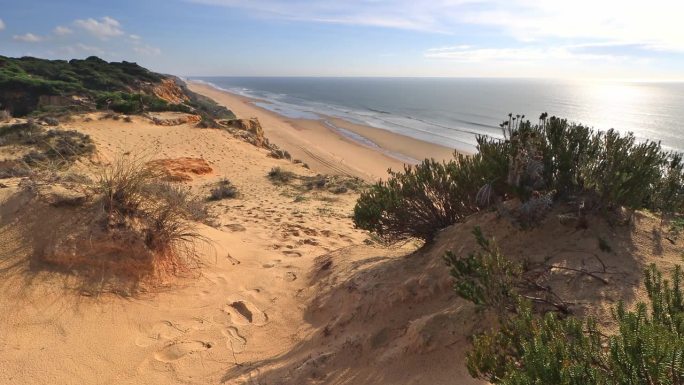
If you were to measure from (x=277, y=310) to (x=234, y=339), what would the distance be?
74 cm

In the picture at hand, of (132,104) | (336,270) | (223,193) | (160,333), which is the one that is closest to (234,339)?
(160,333)

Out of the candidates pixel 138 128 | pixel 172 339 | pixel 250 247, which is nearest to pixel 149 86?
pixel 138 128

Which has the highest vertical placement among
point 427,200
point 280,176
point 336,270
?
point 427,200

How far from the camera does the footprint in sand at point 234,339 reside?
4204 millimetres

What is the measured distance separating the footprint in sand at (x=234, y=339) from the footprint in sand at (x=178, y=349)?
213 millimetres

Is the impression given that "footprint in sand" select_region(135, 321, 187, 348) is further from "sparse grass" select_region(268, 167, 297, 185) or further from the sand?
"sparse grass" select_region(268, 167, 297, 185)

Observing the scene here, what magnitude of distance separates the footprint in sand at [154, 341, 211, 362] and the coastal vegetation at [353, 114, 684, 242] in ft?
8.85

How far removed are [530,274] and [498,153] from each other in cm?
A: 166

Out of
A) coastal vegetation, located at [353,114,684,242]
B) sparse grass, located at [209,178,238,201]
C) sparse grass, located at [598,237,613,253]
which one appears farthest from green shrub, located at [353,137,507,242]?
sparse grass, located at [209,178,238,201]

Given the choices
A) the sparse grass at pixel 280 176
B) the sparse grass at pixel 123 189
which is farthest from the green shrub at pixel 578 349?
the sparse grass at pixel 280 176

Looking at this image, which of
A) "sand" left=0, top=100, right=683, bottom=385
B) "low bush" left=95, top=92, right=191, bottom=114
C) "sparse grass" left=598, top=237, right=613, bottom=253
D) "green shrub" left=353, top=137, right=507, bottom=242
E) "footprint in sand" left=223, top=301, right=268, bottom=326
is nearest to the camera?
"sand" left=0, top=100, right=683, bottom=385

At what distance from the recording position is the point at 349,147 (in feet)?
104

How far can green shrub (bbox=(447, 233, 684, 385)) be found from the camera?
1.77 m

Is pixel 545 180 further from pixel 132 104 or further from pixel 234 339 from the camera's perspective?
pixel 132 104
